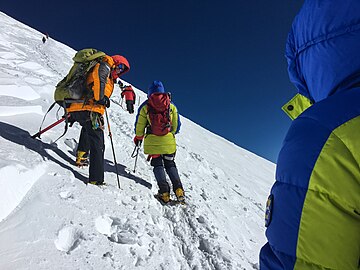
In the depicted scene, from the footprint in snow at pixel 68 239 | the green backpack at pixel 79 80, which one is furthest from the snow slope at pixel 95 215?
the green backpack at pixel 79 80

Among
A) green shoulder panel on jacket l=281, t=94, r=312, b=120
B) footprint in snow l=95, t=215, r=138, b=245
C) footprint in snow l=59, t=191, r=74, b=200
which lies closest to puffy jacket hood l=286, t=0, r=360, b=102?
green shoulder panel on jacket l=281, t=94, r=312, b=120

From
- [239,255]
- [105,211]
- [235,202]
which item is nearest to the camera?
[105,211]

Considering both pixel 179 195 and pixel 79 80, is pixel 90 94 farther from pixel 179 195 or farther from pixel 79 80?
pixel 179 195

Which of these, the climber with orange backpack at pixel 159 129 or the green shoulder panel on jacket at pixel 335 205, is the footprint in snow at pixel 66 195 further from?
the green shoulder panel on jacket at pixel 335 205

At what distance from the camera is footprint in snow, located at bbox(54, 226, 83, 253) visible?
2678mm

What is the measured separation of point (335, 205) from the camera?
790 mm

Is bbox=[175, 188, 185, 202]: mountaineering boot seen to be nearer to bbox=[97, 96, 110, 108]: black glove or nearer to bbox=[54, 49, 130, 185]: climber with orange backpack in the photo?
bbox=[54, 49, 130, 185]: climber with orange backpack

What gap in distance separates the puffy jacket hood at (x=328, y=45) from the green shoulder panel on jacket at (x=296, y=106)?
376 mm

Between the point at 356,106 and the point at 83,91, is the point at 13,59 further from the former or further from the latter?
the point at 356,106

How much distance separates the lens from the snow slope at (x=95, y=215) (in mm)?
2656

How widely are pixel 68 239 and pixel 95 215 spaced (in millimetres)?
572

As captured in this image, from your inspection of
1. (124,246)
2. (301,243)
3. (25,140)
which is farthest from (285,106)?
(25,140)

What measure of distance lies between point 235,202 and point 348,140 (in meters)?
5.65

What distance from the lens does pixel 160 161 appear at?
5.28 m
